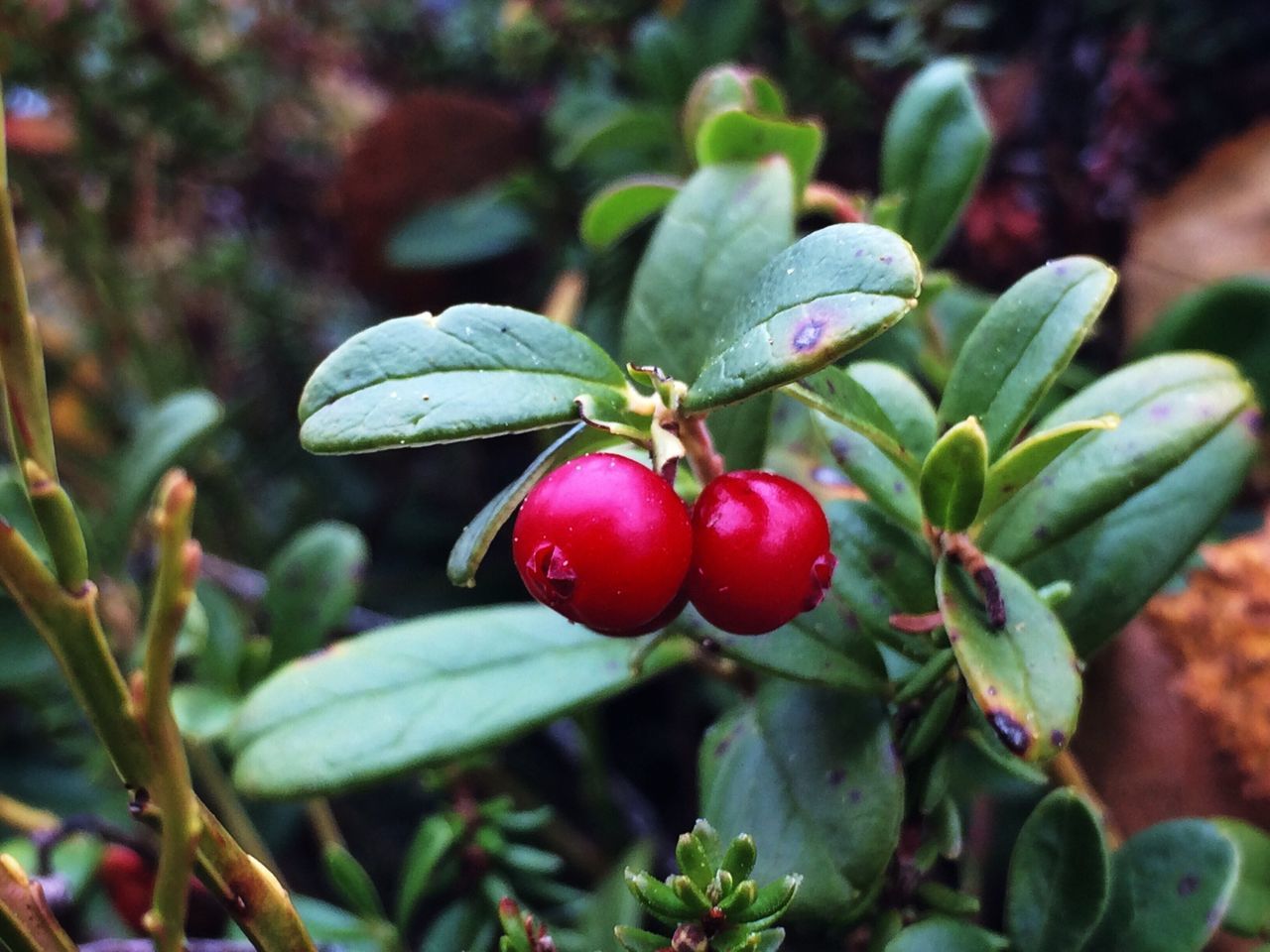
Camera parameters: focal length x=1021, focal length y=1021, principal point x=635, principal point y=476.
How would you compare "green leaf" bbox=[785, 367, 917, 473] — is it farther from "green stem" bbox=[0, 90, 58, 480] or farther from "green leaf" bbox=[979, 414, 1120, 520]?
"green stem" bbox=[0, 90, 58, 480]

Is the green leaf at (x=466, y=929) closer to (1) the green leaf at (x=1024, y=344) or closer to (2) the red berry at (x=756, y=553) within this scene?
(2) the red berry at (x=756, y=553)

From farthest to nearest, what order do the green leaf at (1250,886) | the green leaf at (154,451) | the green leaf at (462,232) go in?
1. the green leaf at (462,232)
2. the green leaf at (154,451)
3. the green leaf at (1250,886)

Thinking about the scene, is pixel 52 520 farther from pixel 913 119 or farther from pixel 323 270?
pixel 323 270

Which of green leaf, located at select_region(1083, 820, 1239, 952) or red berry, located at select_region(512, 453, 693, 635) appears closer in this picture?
red berry, located at select_region(512, 453, 693, 635)

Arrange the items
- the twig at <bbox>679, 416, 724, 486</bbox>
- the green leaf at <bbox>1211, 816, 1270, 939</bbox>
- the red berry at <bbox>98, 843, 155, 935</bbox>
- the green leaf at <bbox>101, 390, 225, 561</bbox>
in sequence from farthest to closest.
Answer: the green leaf at <bbox>101, 390, 225, 561</bbox> → the red berry at <bbox>98, 843, 155, 935</bbox> → the green leaf at <bbox>1211, 816, 1270, 939</bbox> → the twig at <bbox>679, 416, 724, 486</bbox>

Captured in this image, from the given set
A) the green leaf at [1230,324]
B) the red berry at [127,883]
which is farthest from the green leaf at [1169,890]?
the red berry at [127,883]

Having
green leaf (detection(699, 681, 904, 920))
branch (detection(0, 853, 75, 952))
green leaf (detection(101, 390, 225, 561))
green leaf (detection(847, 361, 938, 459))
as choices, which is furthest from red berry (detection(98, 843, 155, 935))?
A: green leaf (detection(847, 361, 938, 459))
